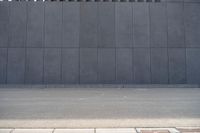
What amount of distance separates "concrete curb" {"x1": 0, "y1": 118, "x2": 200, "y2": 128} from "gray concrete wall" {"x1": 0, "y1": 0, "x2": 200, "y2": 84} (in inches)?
519

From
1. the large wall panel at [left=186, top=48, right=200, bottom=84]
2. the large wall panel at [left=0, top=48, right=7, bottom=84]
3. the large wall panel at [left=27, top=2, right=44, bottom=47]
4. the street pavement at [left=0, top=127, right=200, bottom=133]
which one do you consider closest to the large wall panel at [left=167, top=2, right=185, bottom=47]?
the large wall panel at [left=186, top=48, right=200, bottom=84]

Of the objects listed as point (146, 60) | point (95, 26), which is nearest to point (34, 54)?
point (95, 26)

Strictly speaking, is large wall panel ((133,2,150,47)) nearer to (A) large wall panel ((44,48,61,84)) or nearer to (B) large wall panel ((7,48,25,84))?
(A) large wall panel ((44,48,61,84))

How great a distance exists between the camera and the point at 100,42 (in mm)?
20750

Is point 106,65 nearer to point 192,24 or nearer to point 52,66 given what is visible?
point 52,66

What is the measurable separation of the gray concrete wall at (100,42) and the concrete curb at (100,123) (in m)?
13.2

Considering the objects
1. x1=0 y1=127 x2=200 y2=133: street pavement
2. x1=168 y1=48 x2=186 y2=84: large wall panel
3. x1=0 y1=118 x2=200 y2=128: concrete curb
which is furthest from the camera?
x1=168 y1=48 x2=186 y2=84: large wall panel

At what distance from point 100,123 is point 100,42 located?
1409 cm

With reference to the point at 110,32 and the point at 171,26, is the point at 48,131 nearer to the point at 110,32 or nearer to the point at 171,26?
the point at 110,32

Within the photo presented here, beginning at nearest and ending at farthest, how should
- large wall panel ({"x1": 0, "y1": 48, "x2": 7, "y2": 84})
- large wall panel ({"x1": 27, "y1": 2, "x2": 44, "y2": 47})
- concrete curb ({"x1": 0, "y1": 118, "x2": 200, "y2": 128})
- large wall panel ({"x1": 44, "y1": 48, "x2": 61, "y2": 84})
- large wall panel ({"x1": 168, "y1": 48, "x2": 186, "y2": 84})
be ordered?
concrete curb ({"x1": 0, "y1": 118, "x2": 200, "y2": 128}) → large wall panel ({"x1": 0, "y1": 48, "x2": 7, "y2": 84}) → large wall panel ({"x1": 44, "y1": 48, "x2": 61, "y2": 84}) → large wall panel ({"x1": 168, "y1": 48, "x2": 186, "y2": 84}) → large wall panel ({"x1": 27, "y1": 2, "x2": 44, "y2": 47})

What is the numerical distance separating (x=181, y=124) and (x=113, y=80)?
1363 centimetres

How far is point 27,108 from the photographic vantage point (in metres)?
9.66

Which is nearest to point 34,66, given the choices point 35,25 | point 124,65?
point 35,25

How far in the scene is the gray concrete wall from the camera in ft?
67.2
